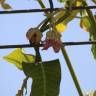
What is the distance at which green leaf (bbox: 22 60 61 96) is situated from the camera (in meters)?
1.03

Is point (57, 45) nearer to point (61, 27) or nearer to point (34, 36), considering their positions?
point (34, 36)

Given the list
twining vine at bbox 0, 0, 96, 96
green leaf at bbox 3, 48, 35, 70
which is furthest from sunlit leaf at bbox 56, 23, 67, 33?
green leaf at bbox 3, 48, 35, 70

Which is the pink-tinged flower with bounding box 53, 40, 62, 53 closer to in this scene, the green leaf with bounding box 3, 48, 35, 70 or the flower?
the flower

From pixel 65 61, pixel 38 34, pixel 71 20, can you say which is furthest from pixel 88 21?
pixel 38 34

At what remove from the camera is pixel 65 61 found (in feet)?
3.71

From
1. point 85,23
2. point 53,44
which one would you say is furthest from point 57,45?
point 85,23

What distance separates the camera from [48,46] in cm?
94

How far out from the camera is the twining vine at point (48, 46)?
0.96 m

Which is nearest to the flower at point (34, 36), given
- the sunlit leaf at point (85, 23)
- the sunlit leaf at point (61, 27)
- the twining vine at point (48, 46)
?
the twining vine at point (48, 46)

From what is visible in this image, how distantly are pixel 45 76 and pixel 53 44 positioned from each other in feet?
0.49

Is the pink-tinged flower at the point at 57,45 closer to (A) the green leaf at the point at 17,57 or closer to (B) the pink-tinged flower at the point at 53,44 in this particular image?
(B) the pink-tinged flower at the point at 53,44

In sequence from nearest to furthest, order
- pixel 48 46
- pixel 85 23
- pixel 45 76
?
pixel 48 46
pixel 45 76
pixel 85 23

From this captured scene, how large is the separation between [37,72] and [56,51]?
0.49 ft

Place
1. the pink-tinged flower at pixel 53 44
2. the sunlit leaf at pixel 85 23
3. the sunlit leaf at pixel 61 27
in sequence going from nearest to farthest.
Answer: the pink-tinged flower at pixel 53 44, the sunlit leaf at pixel 61 27, the sunlit leaf at pixel 85 23
